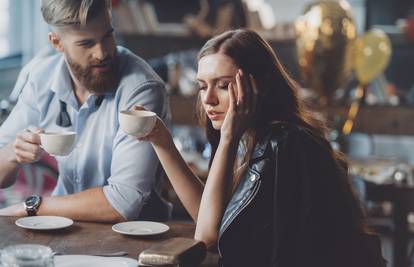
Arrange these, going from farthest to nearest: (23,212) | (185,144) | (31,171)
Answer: (185,144) < (31,171) < (23,212)

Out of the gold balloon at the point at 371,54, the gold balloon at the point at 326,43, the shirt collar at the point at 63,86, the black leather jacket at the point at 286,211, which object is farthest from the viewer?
the gold balloon at the point at 371,54

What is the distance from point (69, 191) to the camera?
2.71 metres

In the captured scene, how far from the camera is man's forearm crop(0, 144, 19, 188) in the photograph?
2.60 metres

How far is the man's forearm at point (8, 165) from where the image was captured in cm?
260

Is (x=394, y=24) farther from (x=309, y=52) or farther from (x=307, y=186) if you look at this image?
(x=307, y=186)

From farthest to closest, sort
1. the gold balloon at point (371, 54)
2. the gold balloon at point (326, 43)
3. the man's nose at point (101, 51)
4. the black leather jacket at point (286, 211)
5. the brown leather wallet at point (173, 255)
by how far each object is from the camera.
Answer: the gold balloon at point (371, 54), the gold balloon at point (326, 43), the man's nose at point (101, 51), the black leather jacket at point (286, 211), the brown leather wallet at point (173, 255)

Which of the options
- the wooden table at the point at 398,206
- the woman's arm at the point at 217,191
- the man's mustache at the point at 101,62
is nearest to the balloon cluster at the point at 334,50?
the wooden table at the point at 398,206

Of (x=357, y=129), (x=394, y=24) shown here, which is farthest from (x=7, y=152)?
(x=394, y=24)

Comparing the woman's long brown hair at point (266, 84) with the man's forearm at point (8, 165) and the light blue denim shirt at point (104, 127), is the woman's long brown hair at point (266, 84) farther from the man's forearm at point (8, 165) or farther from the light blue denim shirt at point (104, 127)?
the man's forearm at point (8, 165)

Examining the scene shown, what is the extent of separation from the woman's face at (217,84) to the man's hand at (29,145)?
0.50 m

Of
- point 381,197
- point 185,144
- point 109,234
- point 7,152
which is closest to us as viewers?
point 109,234

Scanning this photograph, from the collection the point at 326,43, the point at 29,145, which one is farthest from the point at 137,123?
the point at 326,43

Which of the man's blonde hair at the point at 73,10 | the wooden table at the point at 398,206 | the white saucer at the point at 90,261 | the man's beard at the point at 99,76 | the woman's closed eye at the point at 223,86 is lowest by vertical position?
the wooden table at the point at 398,206

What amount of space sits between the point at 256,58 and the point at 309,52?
3.15 metres
